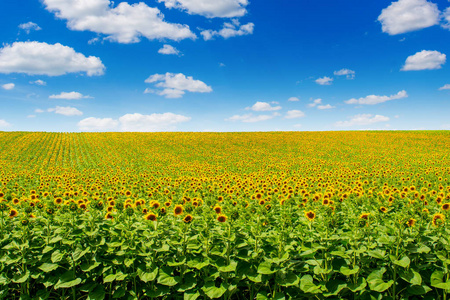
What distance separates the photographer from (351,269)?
4.64m

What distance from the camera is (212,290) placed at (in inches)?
178

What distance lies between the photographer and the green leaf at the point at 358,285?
14.4 ft

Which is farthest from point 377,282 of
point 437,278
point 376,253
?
point 437,278

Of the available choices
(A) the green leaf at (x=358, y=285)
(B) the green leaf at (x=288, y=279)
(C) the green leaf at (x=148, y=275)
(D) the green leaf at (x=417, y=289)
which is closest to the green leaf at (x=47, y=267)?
(C) the green leaf at (x=148, y=275)

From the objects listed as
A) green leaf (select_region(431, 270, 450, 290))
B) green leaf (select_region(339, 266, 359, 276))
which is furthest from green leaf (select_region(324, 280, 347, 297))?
green leaf (select_region(431, 270, 450, 290))

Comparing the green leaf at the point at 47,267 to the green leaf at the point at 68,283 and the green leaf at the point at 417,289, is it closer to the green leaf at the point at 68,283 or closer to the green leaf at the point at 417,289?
the green leaf at the point at 68,283

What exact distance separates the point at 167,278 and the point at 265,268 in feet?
5.46

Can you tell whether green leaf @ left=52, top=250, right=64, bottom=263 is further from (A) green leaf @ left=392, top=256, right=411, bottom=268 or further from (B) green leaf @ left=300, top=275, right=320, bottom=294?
(A) green leaf @ left=392, top=256, right=411, bottom=268

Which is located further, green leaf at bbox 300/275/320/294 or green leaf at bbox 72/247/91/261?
green leaf at bbox 72/247/91/261

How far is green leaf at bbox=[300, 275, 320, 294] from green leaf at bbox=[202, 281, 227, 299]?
4.18 feet

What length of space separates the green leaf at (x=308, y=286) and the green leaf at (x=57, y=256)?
→ 13.6 feet

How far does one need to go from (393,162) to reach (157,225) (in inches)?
1129

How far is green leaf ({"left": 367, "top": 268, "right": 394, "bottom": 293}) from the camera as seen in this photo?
4.26 m

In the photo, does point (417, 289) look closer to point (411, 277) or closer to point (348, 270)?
point (411, 277)
